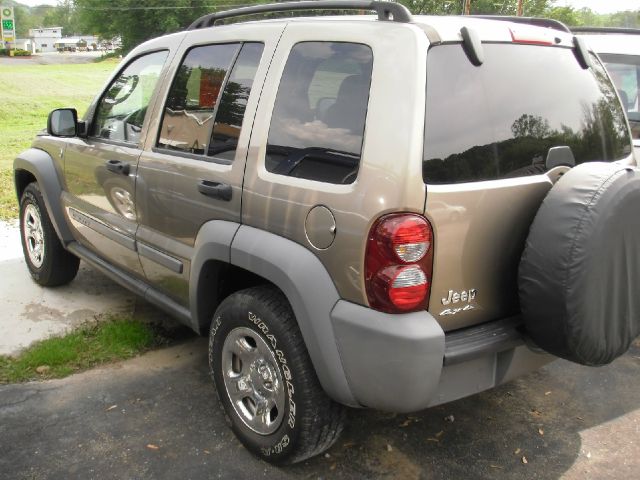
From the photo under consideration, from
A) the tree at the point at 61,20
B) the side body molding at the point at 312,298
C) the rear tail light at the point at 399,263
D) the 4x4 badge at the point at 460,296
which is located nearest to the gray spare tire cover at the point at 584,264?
the 4x4 badge at the point at 460,296

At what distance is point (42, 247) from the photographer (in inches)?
191

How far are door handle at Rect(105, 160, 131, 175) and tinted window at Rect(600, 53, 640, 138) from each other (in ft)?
13.6

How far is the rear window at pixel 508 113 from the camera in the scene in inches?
90.0

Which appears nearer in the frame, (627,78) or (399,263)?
(399,263)

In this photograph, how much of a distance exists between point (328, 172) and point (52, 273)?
3.15 metres

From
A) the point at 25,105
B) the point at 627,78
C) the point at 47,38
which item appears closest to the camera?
the point at 627,78

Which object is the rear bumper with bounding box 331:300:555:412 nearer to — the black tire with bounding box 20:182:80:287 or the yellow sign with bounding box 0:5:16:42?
the black tire with bounding box 20:182:80:287

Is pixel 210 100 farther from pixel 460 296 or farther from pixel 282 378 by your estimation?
pixel 460 296

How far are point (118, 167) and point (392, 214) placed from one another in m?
1.99

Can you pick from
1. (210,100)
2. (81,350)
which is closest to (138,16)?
(81,350)

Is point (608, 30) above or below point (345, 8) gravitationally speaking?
above

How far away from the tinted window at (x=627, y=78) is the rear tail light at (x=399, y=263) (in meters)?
3.93

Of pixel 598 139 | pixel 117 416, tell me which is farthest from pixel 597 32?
pixel 117 416

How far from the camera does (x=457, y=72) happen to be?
2.35 m
